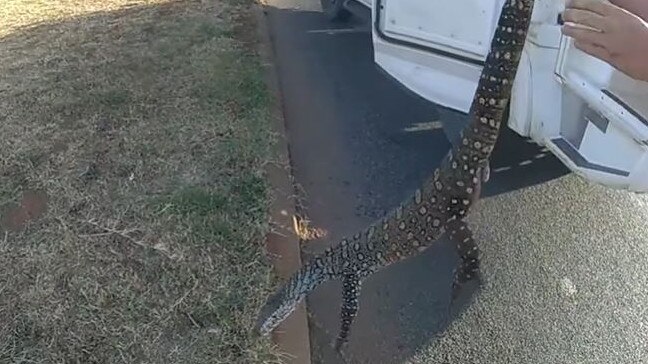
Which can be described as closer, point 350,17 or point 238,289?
point 238,289

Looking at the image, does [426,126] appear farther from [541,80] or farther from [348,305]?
[348,305]

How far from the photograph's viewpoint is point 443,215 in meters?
2.53

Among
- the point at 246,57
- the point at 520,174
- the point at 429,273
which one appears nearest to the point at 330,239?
the point at 429,273

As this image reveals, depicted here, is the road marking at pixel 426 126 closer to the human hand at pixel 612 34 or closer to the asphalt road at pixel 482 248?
the asphalt road at pixel 482 248

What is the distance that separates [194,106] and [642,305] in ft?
8.92

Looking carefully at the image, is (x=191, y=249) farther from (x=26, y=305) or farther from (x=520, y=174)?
(x=520, y=174)

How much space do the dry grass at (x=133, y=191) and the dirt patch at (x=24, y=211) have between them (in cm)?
1

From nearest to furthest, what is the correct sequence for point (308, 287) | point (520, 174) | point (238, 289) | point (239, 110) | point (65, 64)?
1. point (308, 287)
2. point (238, 289)
3. point (520, 174)
4. point (239, 110)
5. point (65, 64)

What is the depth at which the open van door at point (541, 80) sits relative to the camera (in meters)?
2.59

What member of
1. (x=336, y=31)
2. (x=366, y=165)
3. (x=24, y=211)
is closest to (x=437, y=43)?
(x=366, y=165)

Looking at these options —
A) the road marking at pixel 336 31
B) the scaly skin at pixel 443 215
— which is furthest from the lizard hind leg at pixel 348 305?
the road marking at pixel 336 31

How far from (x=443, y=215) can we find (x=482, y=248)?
1038 millimetres

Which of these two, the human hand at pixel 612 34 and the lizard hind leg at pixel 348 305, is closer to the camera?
the human hand at pixel 612 34

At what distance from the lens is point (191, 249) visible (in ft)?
10.9
